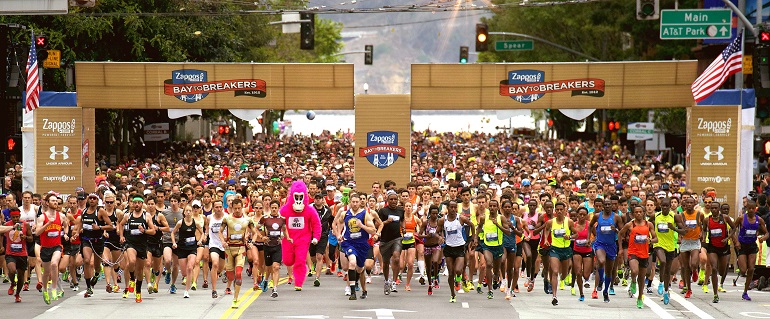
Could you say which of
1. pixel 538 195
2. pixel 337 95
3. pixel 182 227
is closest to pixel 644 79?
pixel 337 95

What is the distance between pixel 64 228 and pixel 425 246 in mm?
5843

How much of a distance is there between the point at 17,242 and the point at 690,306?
10576 millimetres

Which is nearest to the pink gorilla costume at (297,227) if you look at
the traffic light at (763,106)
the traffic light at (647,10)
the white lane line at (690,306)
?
the white lane line at (690,306)

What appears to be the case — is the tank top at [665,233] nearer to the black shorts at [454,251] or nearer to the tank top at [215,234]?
the black shorts at [454,251]

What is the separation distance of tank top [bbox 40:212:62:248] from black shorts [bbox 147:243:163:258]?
1431 mm

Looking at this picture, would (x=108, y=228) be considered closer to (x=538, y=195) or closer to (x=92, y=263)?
(x=92, y=263)

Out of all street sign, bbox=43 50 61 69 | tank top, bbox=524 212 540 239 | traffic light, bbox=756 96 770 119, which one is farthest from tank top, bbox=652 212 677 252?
street sign, bbox=43 50 61 69

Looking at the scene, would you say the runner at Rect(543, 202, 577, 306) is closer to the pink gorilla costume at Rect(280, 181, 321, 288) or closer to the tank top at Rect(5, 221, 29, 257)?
the pink gorilla costume at Rect(280, 181, 321, 288)

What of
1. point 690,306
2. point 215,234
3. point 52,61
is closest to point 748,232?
point 690,306

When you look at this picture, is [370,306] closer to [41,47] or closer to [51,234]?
[51,234]

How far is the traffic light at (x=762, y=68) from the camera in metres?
25.7

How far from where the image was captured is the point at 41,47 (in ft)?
102

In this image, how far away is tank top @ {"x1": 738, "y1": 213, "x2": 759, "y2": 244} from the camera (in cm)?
2139

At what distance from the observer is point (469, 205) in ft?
71.8
